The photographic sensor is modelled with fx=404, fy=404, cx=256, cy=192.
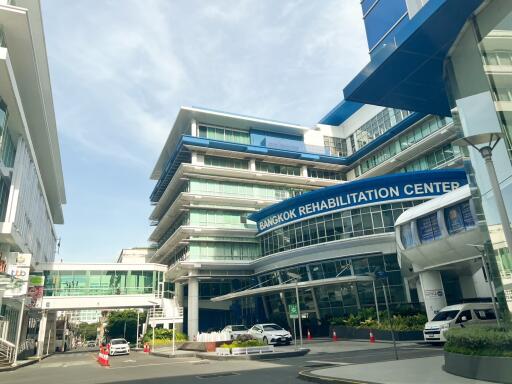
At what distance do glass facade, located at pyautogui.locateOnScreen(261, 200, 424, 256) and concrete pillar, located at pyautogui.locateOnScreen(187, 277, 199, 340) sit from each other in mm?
11363

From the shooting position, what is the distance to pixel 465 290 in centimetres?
3016

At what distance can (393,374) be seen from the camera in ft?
38.4

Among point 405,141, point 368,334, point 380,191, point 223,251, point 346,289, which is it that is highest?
point 405,141

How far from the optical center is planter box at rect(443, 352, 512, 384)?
9189 mm

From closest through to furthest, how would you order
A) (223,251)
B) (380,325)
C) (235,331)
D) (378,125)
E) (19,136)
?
(380,325) < (19,136) < (235,331) < (223,251) < (378,125)

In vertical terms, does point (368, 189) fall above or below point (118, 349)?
above

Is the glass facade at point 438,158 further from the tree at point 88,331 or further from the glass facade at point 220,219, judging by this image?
the tree at point 88,331

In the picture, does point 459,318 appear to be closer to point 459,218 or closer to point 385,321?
point 459,218

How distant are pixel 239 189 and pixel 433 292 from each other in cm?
3394

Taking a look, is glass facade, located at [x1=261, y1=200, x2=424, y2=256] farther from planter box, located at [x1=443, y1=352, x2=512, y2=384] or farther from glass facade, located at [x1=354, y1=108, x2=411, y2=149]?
planter box, located at [x1=443, y1=352, x2=512, y2=384]

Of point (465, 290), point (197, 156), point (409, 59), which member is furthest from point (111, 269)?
point (409, 59)

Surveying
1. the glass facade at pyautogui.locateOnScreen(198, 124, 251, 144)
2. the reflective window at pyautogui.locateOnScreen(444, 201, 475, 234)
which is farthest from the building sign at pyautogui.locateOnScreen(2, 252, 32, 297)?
the glass facade at pyautogui.locateOnScreen(198, 124, 251, 144)

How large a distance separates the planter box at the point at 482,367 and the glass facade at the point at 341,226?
28637mm

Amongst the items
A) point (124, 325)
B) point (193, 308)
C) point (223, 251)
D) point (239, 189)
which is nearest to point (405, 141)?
point (239, 189)
